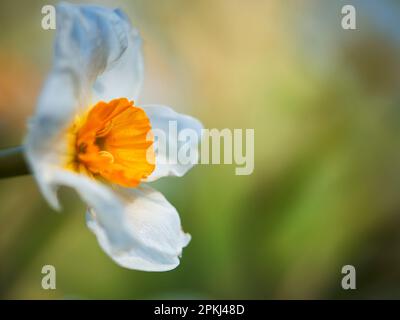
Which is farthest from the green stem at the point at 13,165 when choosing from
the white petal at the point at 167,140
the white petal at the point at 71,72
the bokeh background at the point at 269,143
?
the bokeh background at the point at 269,143

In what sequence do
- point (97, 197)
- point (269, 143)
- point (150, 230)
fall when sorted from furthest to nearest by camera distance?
point (269, 143) < point (150, 230) < point (97, 197)

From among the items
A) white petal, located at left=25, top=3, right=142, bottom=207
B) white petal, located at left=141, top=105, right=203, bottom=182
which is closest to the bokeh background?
white petal, located at left=141, top=105, right=203, bottom=182

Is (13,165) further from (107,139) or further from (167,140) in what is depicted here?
(167,140)

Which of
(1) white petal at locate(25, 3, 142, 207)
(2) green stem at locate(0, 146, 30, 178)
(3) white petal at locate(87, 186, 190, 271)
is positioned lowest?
(3) white petal at locate(87, 186, 190, 271)

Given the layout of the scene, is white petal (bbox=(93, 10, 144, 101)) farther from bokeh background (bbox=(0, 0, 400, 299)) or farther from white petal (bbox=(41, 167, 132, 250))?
bokeh background (bbox=(0, 0, 400, 299))

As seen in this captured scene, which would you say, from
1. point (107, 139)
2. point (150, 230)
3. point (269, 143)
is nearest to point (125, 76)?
point (107, 139)

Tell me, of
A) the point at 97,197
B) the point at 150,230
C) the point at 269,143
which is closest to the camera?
the point at 97,197

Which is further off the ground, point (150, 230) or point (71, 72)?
point (71, 72)
